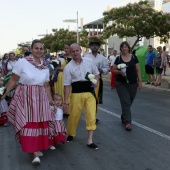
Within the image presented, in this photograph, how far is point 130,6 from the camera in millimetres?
20625

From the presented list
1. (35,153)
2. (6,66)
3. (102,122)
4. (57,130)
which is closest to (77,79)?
(57,130)

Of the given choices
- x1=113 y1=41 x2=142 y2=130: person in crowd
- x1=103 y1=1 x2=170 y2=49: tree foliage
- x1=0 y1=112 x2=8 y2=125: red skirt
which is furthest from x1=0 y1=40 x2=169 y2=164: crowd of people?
x1=103 y1=1 x2=170 y2=49: tree foliage

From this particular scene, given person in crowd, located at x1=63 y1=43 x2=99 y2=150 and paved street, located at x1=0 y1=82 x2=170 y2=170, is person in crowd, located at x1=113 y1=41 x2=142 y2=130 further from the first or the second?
person in crowd, located at x1=63 y1=43 x2=99 y2=150

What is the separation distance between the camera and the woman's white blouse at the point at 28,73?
4.88 metres

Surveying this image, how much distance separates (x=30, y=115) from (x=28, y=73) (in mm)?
616

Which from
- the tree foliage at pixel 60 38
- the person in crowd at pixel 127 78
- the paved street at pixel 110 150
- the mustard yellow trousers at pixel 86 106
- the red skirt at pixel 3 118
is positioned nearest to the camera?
the paved street at pixel 110 150

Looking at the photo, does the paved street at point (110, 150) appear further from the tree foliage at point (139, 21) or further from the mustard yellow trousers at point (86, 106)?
the tree foliage at point (139, 21)

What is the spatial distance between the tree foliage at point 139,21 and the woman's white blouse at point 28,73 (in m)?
15.3

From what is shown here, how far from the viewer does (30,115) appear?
4.90m

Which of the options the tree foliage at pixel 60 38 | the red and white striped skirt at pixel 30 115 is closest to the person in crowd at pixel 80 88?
the red and white striped skirt at pixel 30 115

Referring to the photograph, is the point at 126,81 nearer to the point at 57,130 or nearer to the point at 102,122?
the point at 102,122

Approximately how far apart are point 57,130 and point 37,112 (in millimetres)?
811

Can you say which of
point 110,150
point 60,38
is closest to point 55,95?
point 110,150

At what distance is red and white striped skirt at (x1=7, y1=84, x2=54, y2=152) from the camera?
4891 mm
